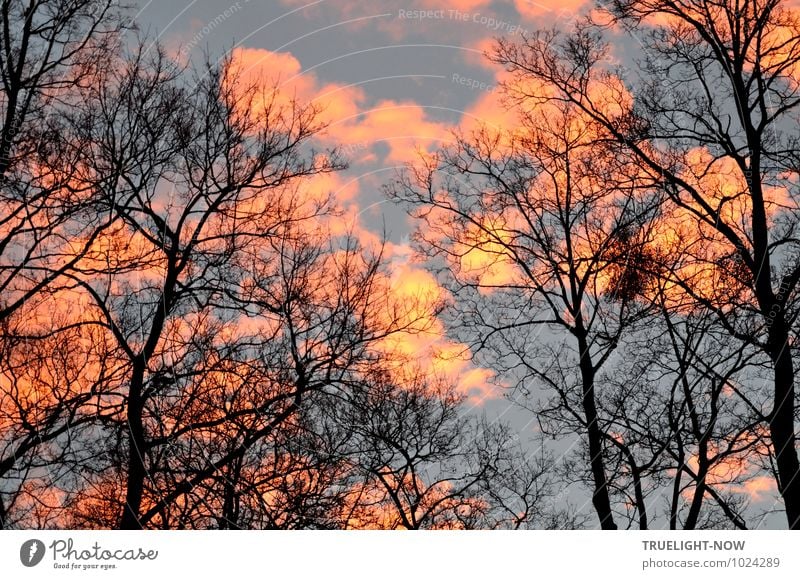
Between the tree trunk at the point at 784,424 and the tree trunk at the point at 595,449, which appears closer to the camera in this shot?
the tree trunk at the point at 784,424

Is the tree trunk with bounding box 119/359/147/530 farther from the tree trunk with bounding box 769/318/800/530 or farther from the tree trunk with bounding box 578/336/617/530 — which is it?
the tree trunk with bounding box 769/318/800/530

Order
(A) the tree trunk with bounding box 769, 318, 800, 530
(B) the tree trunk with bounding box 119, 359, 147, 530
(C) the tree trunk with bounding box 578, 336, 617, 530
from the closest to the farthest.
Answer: (A) the tree trunk with bounding box 769, 318, 800, 530 < (B) the tree trunk with bounding box 119, 359, 147, 530 < (C) the tree trunk with bounding box 578, 336, 617, 530

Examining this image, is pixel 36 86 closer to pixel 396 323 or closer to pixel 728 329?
pixel 396 323

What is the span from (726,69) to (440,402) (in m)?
11.6

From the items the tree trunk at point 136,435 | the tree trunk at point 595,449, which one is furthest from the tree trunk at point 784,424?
the tree trunk at point 136,435

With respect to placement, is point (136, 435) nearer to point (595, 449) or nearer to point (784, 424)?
point (595, 449)

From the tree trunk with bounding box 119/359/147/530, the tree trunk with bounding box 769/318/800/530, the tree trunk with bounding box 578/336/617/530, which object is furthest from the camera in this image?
the tree trunk with bounding box 578/336/617/530

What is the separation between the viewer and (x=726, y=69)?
17969 millimetres

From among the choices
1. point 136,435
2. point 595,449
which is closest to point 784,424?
point 595,449

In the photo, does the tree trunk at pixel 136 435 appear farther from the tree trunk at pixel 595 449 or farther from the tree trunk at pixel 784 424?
the tree trunk at pixel 784 424

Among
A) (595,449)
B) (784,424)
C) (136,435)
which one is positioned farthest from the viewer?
(595,449)

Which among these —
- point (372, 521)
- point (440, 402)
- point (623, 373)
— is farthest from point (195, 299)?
point (623, 373)

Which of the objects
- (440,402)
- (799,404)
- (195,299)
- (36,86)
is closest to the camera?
(799,404)

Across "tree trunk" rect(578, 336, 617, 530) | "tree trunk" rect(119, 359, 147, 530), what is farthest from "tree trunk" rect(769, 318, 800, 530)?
"tree trunk" rect(119, 359, 147, 530)
